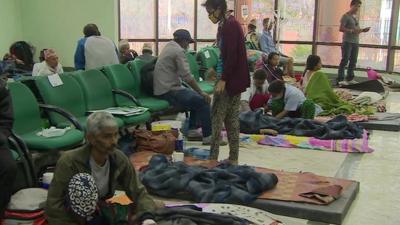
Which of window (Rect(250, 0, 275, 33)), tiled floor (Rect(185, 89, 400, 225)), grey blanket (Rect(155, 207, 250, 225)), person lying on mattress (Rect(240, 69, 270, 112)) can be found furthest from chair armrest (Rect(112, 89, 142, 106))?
window (Rect(250, 0, 275, 33))

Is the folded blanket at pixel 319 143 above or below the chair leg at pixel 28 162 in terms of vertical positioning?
below

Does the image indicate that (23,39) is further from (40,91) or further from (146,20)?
(40,91)

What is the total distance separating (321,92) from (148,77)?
244 cm

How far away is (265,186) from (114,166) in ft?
4.45

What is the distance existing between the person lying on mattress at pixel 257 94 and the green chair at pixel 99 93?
5.84 feet

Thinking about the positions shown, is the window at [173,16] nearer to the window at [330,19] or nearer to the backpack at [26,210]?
the window at [330,19]

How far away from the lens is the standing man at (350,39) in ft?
32.1

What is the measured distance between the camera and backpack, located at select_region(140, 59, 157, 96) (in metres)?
5.70

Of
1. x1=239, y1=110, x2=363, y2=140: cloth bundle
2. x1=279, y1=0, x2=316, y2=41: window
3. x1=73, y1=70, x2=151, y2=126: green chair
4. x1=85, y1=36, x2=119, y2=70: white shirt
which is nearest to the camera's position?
x1=73, y1=70, x2=151, y2=126: green chair

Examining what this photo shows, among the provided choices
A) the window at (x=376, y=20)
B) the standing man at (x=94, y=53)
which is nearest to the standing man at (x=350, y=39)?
the window at (x=376, y=20)

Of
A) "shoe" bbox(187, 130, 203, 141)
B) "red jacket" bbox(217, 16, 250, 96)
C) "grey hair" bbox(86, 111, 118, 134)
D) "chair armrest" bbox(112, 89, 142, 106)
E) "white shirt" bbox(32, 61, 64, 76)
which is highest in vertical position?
"red jacket" bbox(217, 16, 250, 96)

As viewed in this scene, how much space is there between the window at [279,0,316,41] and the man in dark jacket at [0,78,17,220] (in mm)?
9192

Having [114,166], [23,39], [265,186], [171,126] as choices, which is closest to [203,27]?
[23,39]

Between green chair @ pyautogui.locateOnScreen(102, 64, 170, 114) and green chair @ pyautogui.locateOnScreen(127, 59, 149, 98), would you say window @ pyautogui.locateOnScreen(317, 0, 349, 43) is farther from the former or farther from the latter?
green chair @ pyautogui.locateOnScreen(102, 64, 170, 114)
